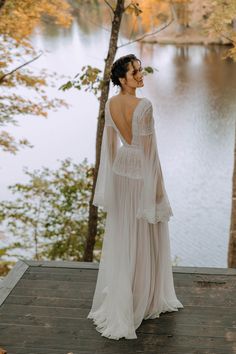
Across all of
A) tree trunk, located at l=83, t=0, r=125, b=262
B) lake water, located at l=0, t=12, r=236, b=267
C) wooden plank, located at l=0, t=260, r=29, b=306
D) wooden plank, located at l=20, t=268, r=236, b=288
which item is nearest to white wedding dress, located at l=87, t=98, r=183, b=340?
wooden plank, located at l=20, t=268, r=236, b=288

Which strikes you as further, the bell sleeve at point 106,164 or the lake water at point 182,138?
the lake water at point 182,138

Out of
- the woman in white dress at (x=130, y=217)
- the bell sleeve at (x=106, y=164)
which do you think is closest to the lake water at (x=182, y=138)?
the bell sleeve at (x=106, y=164)

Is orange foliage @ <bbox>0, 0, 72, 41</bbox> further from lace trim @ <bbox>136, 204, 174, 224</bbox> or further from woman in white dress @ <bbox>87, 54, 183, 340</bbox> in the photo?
lace trim @ <bbox>136, 204, 174, 224</bbox>

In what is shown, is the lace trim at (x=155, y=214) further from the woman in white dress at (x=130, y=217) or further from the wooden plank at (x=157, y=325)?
the wooden plank at (x=157, y=325)

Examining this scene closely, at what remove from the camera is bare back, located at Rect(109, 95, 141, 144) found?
3.29 meters

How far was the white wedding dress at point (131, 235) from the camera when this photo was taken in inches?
134

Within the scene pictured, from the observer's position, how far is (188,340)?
10.8 feet

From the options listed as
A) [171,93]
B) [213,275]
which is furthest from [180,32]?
[213,275]

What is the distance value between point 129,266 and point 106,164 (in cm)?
69

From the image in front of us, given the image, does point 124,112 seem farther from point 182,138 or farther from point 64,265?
point 182,138

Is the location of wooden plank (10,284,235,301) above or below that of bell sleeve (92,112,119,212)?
below

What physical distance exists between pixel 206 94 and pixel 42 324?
1304cm

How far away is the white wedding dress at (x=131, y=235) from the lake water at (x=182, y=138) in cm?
452

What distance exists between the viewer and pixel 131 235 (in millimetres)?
3490
